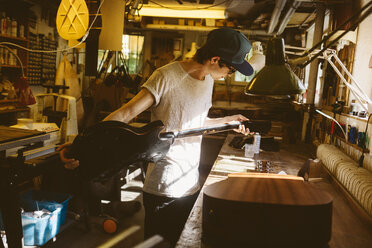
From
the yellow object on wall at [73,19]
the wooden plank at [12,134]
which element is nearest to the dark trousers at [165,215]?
the wooden plank at [12,134]

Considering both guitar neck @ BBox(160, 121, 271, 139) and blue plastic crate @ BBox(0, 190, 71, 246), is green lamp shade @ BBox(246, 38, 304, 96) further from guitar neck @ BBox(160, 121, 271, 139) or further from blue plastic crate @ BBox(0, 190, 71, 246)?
blue plastic crate @ BBox(0, 190, 71, 246)

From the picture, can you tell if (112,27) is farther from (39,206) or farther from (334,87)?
(334,87)

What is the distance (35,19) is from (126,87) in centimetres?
227

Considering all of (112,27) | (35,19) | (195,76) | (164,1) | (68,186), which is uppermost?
(164,1)

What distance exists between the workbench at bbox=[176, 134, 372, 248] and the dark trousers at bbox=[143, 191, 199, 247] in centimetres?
15

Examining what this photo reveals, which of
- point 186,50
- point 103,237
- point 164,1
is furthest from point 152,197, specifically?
point 186,50

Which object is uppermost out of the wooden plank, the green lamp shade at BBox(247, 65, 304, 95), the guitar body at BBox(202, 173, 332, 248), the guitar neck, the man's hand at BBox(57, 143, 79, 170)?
the green lamp shade at BBox(247, 65, 304, 95)

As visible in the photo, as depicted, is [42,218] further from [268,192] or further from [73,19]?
[268,192]

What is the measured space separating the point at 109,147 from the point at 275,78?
960 mm

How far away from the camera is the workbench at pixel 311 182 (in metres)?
1.28

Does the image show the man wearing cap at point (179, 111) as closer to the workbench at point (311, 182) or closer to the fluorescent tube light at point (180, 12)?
the workbench at point (311, 182)

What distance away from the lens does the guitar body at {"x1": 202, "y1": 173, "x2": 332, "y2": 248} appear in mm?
935

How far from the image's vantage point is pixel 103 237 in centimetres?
319

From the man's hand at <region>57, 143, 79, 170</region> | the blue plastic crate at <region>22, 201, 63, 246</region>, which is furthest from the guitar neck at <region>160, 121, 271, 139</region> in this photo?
the blue plastic crate at <region>22, 201, 63, 246</region>
